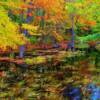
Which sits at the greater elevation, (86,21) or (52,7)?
(52,7)

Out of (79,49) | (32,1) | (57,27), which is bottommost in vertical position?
(79,49)

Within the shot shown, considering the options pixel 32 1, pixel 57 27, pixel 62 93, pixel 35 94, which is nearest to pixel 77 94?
pixel 62 93

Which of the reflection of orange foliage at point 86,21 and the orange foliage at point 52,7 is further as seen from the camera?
the reflection of orange foliage at point 86,21

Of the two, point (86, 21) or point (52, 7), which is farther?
point (86, 21)

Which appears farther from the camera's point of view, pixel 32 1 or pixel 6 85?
pixel 32 1

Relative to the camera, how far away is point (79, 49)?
32094 millimetres

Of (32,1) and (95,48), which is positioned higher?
(32,1)

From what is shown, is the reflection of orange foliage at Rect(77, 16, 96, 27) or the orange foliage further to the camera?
the reflection of orange foliage at Rect(77, 16, 96, 27)

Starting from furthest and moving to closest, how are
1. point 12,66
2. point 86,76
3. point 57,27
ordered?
point 57,27, point 12,66, point 86,76

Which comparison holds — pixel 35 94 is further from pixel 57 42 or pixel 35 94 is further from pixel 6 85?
pixel 57 42

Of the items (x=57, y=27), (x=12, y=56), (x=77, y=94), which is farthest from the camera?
(x=57, y=27)

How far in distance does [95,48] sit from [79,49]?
1579mm

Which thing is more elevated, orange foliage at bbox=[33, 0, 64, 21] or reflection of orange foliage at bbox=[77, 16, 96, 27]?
orange foliage at bbox=[33, 0, 64, 21]

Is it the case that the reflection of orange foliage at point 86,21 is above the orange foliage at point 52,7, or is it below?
below
